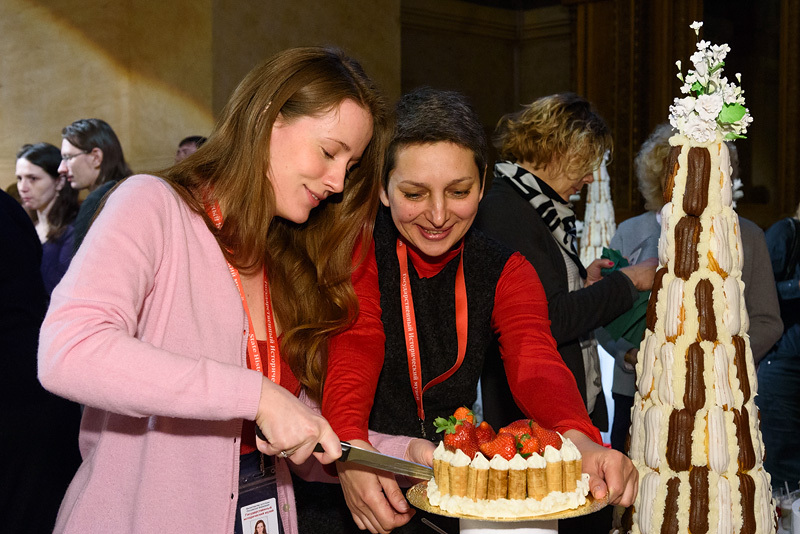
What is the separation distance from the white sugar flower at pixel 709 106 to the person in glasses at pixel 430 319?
0.44m

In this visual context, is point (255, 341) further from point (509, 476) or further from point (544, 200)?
point (544, 200)

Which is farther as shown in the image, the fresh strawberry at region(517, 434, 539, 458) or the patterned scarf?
the patterned scarf

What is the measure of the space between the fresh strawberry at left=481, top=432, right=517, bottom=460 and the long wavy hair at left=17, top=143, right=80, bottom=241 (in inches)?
126

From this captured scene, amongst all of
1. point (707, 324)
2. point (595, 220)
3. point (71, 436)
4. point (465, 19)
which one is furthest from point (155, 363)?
point (465, 19)

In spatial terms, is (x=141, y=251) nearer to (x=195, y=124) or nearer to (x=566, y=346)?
(x=566, y=346)

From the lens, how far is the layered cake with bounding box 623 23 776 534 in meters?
1.76

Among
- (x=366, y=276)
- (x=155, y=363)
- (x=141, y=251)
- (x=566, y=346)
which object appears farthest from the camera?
(x=566, y=346)

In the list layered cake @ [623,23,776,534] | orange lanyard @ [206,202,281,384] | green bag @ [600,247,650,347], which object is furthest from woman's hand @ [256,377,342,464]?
green bag @ [600,247,650,347]

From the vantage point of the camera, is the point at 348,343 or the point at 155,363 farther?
the point at 348,343

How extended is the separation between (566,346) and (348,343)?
1021mm

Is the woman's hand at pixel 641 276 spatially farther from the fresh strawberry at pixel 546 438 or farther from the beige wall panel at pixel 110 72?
the beige wall panel at pixel 110 72

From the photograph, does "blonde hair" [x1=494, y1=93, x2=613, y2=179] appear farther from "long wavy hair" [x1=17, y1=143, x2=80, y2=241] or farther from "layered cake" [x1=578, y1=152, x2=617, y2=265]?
"long wavy hair" [x1=17, y1=143, x2=80, y2=241]

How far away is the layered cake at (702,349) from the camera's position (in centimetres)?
176

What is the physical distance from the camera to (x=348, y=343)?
1666mm
